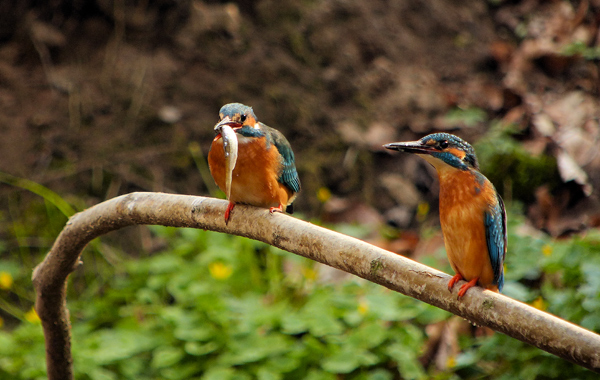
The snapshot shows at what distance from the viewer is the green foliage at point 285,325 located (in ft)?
9.07

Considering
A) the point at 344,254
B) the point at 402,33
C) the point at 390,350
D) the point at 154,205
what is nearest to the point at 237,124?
the point at 154,205

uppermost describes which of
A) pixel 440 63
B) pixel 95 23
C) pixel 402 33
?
pixel 95 23

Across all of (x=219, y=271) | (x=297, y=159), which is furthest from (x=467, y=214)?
(x=297, y=159)

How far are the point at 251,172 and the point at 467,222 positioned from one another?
0.81 metres

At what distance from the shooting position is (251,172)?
7.50ft

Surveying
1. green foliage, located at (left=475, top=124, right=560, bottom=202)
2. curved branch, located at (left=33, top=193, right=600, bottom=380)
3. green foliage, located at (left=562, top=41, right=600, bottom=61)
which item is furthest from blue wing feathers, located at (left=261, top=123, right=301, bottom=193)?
green foliage, located at (left=562, top=41, right=600, bottom=61)

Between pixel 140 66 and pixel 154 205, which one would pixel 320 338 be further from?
pixel 140 66

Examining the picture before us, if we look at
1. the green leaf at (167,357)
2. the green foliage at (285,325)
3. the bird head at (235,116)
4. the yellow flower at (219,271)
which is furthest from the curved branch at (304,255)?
the yellow flower at (219,271)

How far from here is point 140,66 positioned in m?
4.75

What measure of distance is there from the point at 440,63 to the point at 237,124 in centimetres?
358

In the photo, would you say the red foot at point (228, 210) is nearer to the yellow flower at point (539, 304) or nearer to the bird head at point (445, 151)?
the bird head at point (445, 151)

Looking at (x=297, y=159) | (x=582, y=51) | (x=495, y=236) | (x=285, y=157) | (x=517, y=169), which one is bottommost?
(x=495, y=236)

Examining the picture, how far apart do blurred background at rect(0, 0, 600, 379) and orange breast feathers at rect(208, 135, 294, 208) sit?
0.93 m

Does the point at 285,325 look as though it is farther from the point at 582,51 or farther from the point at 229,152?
the point at 582,51
